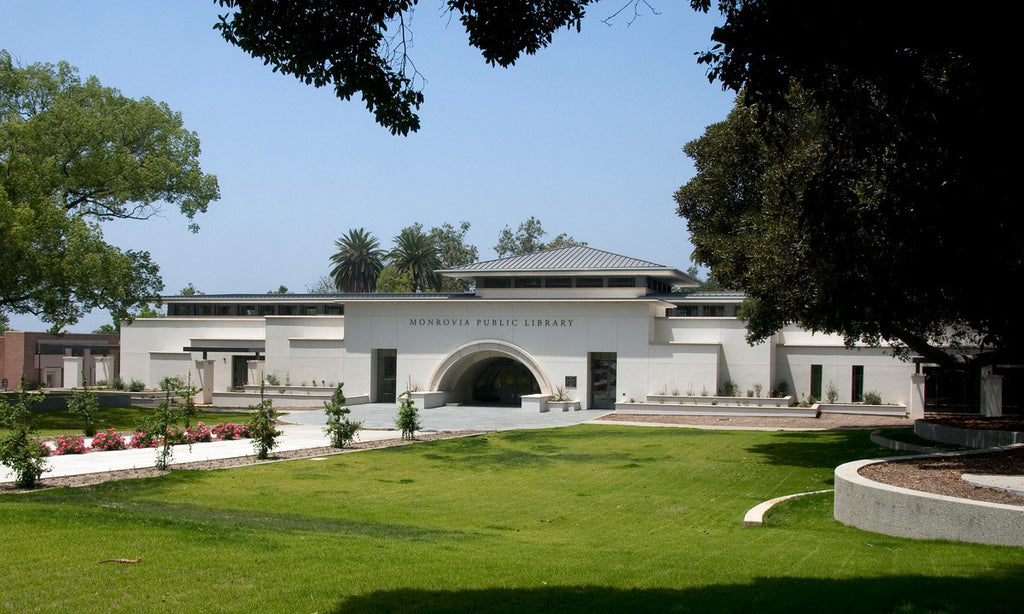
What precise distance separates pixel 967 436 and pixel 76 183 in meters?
31.7

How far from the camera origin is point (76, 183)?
3422 cm

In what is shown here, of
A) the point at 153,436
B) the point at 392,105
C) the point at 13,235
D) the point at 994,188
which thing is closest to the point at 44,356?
the point at 13,235

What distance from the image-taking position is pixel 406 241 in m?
84.6

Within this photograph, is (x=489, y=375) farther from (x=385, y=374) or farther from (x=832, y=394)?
(x=832, y=394)

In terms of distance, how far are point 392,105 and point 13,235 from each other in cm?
2454

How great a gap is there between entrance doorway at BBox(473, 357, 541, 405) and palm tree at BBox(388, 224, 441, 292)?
37657 millimetres

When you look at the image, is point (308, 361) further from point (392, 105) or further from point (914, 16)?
point (914, 16)

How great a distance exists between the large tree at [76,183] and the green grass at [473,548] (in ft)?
53.8

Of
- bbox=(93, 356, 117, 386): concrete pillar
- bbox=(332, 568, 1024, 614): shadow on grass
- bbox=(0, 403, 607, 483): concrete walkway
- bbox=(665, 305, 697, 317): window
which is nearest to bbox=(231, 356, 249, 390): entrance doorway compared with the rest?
bbox=(0, 403, 607, 483): concrete walkway

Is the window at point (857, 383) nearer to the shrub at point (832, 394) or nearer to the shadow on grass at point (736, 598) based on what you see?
the shrub at point (832, 394)

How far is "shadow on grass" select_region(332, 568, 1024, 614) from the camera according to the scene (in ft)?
23.7

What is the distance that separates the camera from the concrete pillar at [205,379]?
45.8 metres

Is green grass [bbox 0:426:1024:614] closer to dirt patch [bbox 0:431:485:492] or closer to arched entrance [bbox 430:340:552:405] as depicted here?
Result: dirt patch [bbox 0:431:485:492]

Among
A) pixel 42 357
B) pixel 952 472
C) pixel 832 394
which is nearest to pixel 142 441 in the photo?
pixel 952 472
